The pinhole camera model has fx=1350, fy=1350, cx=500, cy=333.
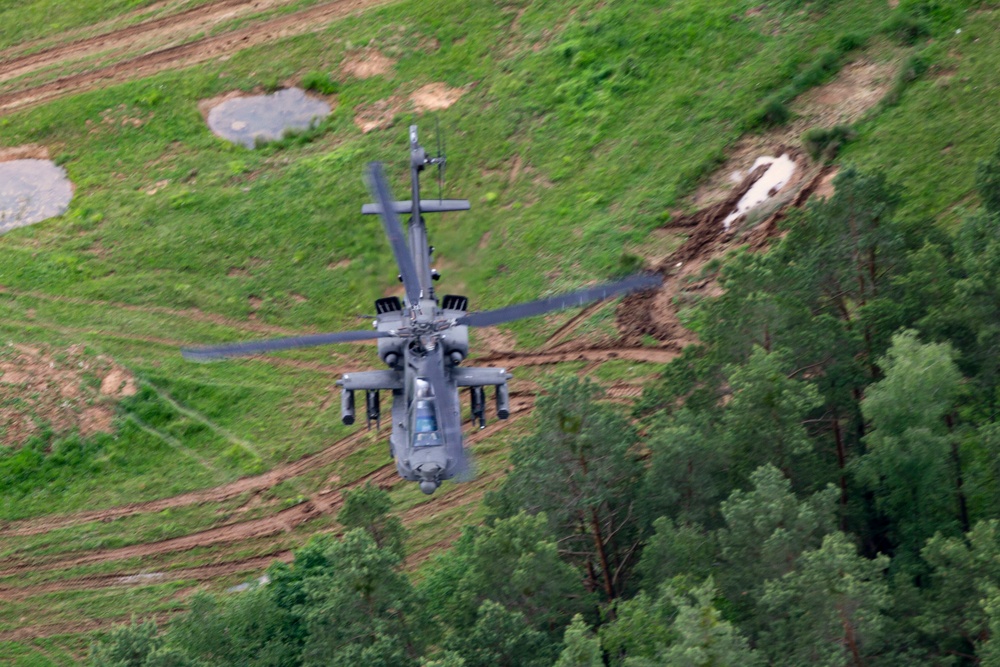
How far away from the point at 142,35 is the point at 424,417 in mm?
29486

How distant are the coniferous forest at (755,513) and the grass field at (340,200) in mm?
7475

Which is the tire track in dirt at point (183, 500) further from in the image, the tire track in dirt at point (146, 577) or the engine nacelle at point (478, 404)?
the engine nacelle at point (478, 404)

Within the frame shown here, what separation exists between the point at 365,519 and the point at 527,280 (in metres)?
13.4

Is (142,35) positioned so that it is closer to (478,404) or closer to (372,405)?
(372,405)

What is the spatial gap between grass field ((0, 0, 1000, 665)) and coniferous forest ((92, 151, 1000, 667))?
24.5ft

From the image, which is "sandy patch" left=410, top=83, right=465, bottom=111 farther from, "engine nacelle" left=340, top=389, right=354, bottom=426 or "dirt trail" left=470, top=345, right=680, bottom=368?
"engine nacelle" left=340, top=389, right=354, bottom=426

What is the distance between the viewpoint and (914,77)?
4578cm

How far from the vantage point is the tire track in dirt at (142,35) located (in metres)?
54.6

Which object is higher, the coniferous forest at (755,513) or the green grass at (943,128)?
the green grass at (943,128)

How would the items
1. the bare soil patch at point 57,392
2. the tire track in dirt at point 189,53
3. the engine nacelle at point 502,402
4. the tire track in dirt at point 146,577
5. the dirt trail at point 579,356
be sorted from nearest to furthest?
the engine nacelle at point 502,402, the tire track in dirt at point 146,577, the dirt trail at point 579,356, the bare soil patch at point 57,392, the tire track in dirt at point 189,53

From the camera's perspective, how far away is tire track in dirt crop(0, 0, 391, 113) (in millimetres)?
53469

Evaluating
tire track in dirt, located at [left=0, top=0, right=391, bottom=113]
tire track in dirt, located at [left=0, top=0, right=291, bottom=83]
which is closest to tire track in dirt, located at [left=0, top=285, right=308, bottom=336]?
tire track in dirt, located at [left=0, top=0, right=391, bottom=113]

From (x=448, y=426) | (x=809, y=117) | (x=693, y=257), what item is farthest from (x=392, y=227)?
(x=809, y=117)

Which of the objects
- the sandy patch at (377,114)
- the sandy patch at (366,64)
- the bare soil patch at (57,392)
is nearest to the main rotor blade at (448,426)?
the bare soil patch at (57,392)
